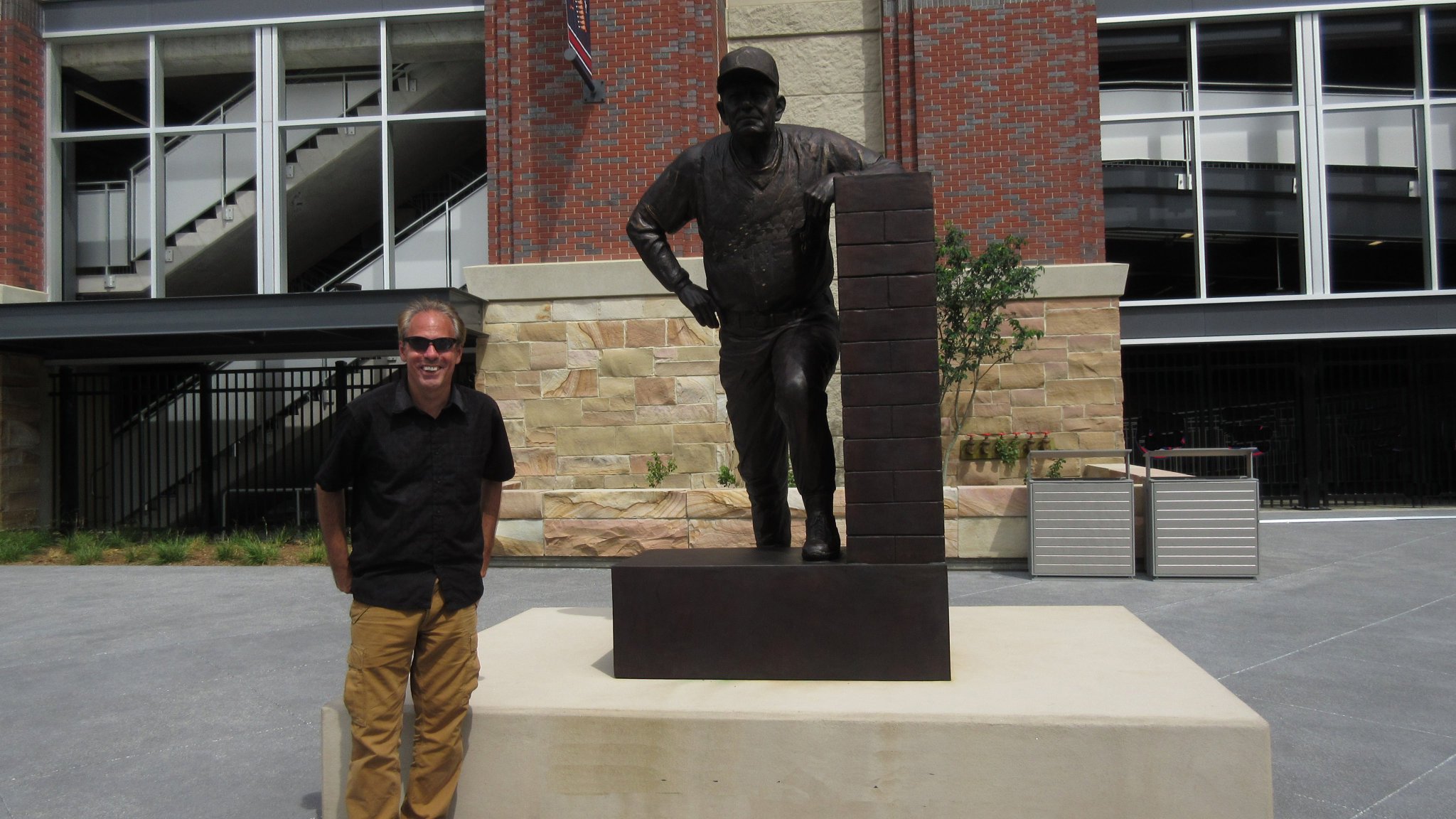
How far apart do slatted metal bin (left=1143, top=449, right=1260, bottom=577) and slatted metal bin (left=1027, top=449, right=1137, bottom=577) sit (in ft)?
0.79

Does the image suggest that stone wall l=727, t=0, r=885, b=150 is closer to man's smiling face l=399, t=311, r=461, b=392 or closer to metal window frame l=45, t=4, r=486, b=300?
metal window frame l=45, t=4, r=486, b=300

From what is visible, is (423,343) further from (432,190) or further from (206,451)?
(432,190)

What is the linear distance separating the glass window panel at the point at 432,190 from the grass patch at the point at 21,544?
5.50 metres

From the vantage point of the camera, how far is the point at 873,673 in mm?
3801

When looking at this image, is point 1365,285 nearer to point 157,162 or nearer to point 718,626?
point 718,626

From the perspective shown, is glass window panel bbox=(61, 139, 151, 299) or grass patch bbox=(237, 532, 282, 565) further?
glass window panel bbox=(61, 139, 151, 299)

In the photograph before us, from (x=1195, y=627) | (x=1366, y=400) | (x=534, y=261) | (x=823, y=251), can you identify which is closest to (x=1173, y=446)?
(x=1366, y=400)

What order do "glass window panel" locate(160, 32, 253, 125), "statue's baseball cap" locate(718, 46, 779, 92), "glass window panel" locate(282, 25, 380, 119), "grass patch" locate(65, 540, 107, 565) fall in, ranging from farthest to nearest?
"glass window panel" locate(160, 32, 253, 125) → "glass window panel" locate(282, 25, 380, 119) → "grass patch" locate(65, 540, 107, 565) → "statue's baseball cap" locate(718, 46, 779, 92)

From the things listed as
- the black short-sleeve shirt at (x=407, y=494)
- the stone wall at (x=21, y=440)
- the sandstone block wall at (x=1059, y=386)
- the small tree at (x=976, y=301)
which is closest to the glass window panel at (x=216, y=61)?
the stone wall at (x=21, y=440)

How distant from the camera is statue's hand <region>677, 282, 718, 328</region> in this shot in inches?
171

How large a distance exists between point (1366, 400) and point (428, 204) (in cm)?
1509

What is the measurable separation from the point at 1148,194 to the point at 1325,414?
429 centimetres

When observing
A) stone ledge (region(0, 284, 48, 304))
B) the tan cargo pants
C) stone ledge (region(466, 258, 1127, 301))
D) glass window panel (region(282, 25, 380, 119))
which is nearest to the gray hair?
the tan cargo pants

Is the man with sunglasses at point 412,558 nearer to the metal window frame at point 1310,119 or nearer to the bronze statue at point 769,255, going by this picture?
the bronze statue at point 769,255
